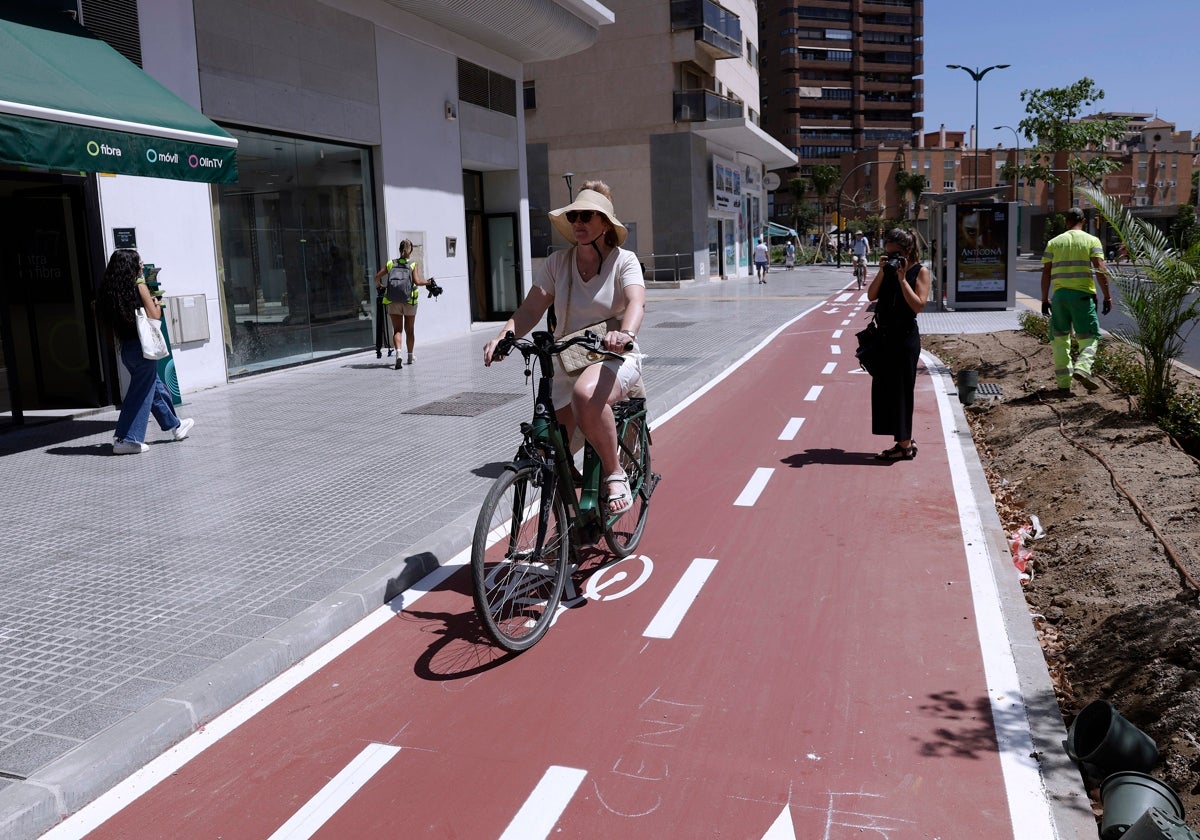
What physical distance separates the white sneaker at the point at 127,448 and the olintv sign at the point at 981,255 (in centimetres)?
1808

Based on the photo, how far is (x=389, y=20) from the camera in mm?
17172

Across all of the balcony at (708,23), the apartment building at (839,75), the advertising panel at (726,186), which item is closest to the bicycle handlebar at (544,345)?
the balcony at (708,23)

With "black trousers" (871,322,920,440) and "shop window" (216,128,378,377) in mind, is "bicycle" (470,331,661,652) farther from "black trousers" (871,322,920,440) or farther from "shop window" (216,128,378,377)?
"shop window" (216,128,378,377)

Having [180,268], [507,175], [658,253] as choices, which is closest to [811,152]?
[658,253]

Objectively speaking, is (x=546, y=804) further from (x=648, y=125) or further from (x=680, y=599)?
(x=648, y=125)

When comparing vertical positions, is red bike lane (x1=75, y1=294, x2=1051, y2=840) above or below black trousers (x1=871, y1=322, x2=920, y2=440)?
below

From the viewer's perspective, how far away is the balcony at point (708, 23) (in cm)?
4081

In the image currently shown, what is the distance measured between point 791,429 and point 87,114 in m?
6.91

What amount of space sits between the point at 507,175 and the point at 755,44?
127ft

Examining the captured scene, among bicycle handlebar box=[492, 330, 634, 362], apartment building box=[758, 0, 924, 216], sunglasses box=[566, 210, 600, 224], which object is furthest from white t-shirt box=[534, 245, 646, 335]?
apartment building box=[758, 0, 924, 216]

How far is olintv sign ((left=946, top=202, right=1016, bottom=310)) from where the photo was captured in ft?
72.8

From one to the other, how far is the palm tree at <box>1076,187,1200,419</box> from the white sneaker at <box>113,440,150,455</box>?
8.61m

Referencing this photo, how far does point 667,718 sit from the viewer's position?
3875 mm

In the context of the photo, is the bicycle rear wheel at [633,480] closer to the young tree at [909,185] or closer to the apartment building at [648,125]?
the apartment building at [648,125]
